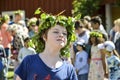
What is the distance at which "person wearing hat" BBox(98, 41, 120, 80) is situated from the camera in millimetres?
7500

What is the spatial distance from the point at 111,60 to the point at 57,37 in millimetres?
4150

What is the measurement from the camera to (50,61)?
3672 mm

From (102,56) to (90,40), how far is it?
509 mm

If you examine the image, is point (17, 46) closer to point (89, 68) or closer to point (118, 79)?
point (89, 68)

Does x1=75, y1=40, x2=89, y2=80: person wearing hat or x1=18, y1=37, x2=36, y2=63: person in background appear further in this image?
x1=18, y1=37, x2=36, y2=63: person in background

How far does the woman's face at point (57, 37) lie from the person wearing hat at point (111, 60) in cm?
391

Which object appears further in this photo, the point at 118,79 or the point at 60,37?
the point at 118,79

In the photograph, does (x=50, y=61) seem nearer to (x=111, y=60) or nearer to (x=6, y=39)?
(x=111, y=60)

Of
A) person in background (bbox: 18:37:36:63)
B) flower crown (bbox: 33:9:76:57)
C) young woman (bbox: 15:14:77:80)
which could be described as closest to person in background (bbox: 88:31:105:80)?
person in background (bbox: 18:37:36:63)

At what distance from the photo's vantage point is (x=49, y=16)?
390cm

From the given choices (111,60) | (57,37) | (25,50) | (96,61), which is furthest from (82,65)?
(57,37)

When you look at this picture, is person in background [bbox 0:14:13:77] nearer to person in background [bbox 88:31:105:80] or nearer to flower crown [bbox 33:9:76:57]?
person in background [bbox 88:31:105:80]

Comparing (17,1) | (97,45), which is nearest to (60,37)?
(97,45)

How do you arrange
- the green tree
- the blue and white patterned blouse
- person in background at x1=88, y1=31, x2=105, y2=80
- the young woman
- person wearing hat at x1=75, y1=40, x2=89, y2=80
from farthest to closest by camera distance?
the green tree → person wearing hat at x1=75, y1=40, x2=89, y2=80 → person in background at x1=88, y1=31, x2=105, y2=80 → the blue and white patterned blouse → the young woman
